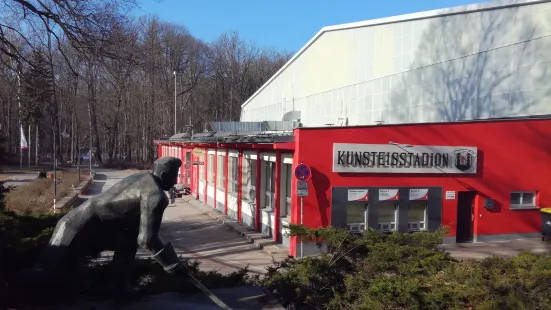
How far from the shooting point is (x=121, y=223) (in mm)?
4828

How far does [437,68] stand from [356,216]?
10.6 m

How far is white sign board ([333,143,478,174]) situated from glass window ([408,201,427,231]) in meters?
1.18

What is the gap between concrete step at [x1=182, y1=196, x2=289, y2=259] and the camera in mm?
14887

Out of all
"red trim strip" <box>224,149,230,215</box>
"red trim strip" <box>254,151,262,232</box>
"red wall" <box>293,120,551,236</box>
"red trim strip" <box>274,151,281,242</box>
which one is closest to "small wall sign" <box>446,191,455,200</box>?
"red wall" <box>293,120,551,236</box>

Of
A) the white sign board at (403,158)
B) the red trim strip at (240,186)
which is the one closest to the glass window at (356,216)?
the white sign board at (403,158)

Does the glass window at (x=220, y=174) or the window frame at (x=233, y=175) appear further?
the glass window at (x=220, y=174)

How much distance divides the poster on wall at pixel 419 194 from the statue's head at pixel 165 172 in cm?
1199

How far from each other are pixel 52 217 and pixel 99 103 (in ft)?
214

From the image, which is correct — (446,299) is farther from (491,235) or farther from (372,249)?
(491,235)

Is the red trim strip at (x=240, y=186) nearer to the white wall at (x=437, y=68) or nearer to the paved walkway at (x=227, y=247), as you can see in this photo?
the paved walkway at (x=227, y=247)

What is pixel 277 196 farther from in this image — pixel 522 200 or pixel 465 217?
pixel 522 200

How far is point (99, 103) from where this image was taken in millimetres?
70000

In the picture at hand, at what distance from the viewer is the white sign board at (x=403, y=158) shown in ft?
47.5

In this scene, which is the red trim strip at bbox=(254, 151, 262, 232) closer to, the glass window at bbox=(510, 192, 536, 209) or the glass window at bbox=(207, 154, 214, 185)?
the glass window at bbox=(207, 154, 214, 185)
